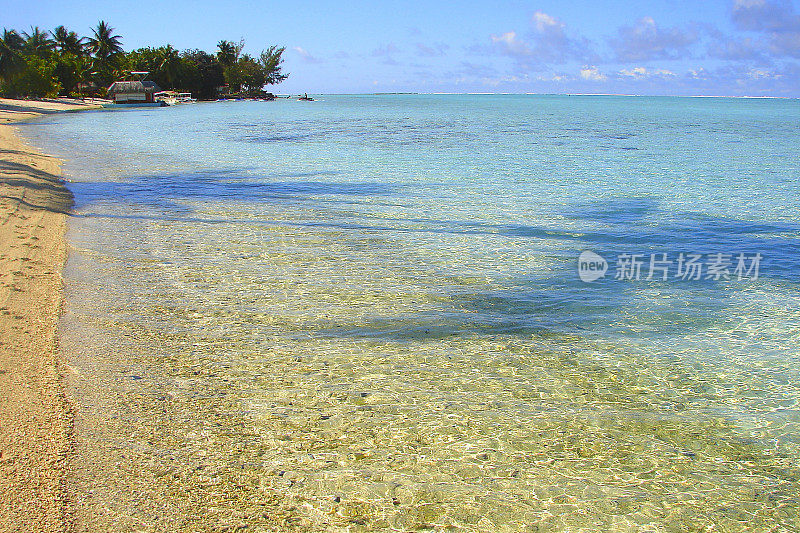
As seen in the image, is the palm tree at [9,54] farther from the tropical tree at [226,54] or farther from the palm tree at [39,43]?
the tropical tree at [226,54]

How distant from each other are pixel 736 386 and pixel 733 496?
1.74m

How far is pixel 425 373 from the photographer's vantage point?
5.20 meters

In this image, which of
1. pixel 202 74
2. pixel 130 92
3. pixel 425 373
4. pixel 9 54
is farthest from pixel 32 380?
pixel 202 74

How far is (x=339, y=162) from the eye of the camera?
2248cm

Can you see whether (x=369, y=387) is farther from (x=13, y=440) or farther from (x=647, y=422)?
(x=13, y=440)

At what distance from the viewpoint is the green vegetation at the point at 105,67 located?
217 ft

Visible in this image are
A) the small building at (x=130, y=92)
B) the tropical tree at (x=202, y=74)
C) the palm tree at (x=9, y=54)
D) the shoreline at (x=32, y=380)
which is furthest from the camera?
the tropical tree at (x=202, y=74)

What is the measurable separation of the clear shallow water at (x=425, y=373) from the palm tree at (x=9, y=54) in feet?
214

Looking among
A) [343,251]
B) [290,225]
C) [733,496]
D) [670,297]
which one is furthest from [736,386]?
[290,225]

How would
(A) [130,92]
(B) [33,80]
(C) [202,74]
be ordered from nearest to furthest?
(B) [33,80] → (A) [130,92] → (C) [202,74]

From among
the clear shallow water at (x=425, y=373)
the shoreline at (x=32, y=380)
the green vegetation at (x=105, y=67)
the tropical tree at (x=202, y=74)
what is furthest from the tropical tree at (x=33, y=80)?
the shoreline at (x=32, y=380)

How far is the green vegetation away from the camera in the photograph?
66.0 m

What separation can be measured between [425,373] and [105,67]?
102 meters

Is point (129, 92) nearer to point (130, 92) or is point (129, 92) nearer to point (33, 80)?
point (130, 92)
